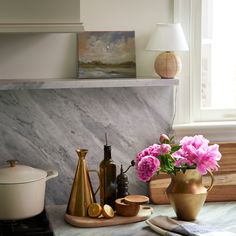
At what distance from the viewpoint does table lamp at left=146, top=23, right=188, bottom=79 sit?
2479mm

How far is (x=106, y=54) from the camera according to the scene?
8.34ft

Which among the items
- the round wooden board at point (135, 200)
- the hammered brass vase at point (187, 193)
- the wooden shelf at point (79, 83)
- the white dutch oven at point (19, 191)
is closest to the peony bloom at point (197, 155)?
the hammered brass vase at point (187, 193)

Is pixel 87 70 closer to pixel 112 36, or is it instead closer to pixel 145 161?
pixel 112 36

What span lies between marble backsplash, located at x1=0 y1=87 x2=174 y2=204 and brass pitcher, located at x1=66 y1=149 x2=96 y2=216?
184mm

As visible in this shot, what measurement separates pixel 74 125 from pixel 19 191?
0.47m

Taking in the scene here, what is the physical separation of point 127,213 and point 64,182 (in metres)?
0.38

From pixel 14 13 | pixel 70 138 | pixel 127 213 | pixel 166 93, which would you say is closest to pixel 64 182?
pixel 70 138

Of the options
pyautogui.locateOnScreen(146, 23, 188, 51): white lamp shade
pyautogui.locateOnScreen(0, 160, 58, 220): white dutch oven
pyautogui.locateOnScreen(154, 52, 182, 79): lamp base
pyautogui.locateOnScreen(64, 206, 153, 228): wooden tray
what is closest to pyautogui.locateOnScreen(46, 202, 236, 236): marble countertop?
pyautogui.locateOnScreen(64, 206, 153, 228): wooden tray

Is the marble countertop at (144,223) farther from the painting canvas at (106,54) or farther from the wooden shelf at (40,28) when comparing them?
Answer: the wooden shelf at (40,28)

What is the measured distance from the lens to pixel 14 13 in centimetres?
213

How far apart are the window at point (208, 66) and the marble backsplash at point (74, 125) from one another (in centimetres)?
12

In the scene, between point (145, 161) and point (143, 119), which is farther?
point (143, 119)

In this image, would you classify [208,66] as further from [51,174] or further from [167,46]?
[51,174]

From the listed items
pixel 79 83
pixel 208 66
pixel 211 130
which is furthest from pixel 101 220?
Result: pixel 208 66
